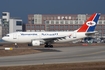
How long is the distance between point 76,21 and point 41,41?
100 m

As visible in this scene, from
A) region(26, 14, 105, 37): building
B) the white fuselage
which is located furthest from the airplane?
region(26, 14, 105, 37): building

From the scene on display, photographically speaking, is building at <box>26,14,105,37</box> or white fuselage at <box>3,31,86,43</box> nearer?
white fuselage at <box>3,31,86,43</box>

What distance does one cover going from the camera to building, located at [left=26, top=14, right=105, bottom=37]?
15515 centimetres

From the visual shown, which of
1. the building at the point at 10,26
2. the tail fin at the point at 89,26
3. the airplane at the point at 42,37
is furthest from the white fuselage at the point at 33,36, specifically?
the building at the point at 10,26

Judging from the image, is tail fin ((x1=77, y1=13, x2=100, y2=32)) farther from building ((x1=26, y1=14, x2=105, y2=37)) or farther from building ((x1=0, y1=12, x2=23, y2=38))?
building ((x1=0, y1=12, x2=23, y2=38))

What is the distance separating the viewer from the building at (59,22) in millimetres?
155150

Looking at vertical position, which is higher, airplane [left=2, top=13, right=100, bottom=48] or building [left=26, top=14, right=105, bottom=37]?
building [left=26, top=14, right=105, bottom=37]

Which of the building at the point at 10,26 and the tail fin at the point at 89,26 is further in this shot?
the building at the point at 10,26

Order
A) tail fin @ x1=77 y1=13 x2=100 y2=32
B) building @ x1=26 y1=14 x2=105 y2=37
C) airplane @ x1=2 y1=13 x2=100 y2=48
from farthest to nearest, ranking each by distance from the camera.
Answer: building @ x1=26 y1=14 x2=105 y2=37 → tail fin @ x1=77 y1=13 x2=100 y2=32 → airplane @ x1=2 y1=13 x2=100 y2=48

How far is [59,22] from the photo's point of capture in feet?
518

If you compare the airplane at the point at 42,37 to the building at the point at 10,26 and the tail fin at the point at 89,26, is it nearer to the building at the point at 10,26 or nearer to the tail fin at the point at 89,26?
the tail fin at the point at 89,26

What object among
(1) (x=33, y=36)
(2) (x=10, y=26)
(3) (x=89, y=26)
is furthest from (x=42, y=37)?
(2) (x=10, y=26)

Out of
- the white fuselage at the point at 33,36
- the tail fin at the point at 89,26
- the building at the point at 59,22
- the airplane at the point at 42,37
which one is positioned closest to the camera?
the airplane at the point at 42,37

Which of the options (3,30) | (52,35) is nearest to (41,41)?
Result: (52,35)
